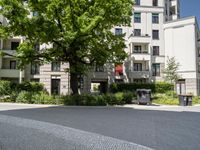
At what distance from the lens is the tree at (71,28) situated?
1950cm

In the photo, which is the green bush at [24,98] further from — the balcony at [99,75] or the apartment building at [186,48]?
the apartment building at [186,48]

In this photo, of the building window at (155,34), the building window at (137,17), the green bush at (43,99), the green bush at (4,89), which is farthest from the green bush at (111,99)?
the building window at (137,17)

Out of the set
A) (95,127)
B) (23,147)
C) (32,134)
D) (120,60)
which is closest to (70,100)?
(120,60)

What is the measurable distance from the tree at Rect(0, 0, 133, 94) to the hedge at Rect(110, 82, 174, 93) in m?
13.4

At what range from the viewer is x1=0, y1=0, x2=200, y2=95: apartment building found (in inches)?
1483

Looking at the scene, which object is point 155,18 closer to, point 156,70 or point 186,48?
point 186,48

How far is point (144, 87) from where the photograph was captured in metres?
Answer: 36.3

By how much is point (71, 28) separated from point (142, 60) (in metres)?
21.5

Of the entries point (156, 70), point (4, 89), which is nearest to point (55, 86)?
point (4, 89)

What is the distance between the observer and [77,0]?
A: 19.8 m

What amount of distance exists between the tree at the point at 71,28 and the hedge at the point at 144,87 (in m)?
13.4

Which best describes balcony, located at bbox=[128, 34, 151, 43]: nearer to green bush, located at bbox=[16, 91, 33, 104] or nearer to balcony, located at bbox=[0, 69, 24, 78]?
balcony, located at bbox=[0, 69, 24, 78]

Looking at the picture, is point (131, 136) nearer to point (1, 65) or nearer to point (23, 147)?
point (23, 147)

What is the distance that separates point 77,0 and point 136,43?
71.1 ft
